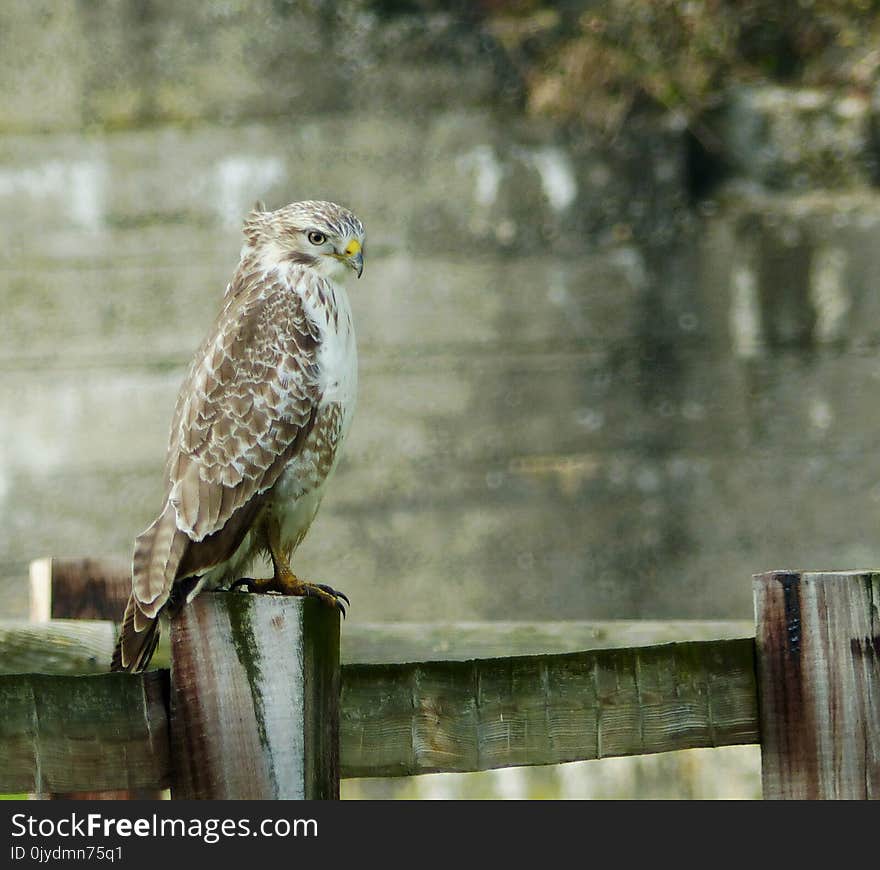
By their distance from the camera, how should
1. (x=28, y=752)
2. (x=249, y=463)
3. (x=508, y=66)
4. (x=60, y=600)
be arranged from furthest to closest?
(x=508, y=66)
(x=60, y=600)
(x=249, y=463)
(x=28, y=752)

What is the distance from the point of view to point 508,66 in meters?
4.31

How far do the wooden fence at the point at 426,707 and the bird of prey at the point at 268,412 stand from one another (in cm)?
74

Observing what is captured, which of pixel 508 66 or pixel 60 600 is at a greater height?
pixel 508 66

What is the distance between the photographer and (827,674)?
2131 millimetres

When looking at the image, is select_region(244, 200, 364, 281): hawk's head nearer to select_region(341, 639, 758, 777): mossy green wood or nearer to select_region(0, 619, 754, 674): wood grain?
select_region(0, 619, 754, 674): wood grain

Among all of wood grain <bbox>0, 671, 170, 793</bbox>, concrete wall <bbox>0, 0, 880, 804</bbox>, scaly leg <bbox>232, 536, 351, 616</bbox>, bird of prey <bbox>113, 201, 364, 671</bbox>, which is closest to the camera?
wood grain <bbox>0, 671, 170, 793</bbox>

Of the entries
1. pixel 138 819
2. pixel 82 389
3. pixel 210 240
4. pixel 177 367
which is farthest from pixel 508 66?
pixel 138 819

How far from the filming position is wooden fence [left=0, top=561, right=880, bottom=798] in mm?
1814

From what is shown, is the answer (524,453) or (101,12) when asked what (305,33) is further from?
(524,453)

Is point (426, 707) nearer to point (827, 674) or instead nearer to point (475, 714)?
point (475, 714)

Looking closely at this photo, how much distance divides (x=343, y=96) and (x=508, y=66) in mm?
560

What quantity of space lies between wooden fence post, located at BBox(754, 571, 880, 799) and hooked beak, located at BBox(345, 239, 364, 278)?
1320 millimetres

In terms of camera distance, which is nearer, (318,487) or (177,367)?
(318,487)

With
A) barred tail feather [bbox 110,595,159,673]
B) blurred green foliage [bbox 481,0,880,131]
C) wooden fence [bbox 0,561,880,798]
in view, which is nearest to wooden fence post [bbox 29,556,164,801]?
barred tail feather [bbox 110,595,159,673]
